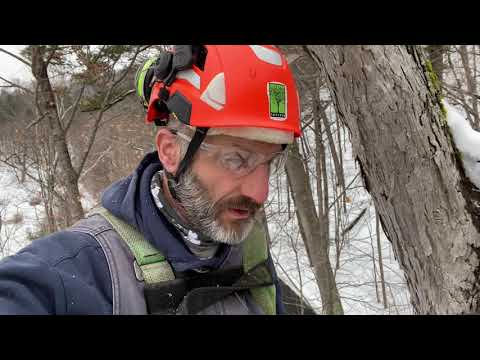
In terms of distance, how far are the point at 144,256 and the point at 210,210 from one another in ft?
1.33

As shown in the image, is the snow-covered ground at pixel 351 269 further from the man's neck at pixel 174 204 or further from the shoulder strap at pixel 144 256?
the shoulder strap at pixel 144 256

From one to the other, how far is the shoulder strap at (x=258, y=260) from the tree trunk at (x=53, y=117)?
422 centimetres

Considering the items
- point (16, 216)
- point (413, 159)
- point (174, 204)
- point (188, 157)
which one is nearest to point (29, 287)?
point (174, 204)

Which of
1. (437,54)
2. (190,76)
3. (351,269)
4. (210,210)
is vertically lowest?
(351,269)

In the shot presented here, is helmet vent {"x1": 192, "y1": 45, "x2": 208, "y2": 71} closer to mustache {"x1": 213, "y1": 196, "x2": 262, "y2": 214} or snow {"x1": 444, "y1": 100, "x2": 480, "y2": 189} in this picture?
mustache {"x1": 213, "y1": 196, "x2": 262, "y2": 214}

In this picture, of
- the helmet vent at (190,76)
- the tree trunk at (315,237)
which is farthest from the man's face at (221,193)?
the tree trunk at (315,237)

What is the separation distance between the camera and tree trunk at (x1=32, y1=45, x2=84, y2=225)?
5.03m

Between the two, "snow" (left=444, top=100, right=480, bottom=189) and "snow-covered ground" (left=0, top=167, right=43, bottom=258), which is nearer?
"snow" (left=444, top=100, right=480, bottom=189)

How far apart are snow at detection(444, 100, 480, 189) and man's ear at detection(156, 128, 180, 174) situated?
3.90 ft

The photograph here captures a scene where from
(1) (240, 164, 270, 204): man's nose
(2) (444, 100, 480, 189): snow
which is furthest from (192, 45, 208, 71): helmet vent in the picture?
(2) (444, 100, 480, 189): snow

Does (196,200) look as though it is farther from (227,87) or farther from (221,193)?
(227,87)

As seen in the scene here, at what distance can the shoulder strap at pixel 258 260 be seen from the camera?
184 cm

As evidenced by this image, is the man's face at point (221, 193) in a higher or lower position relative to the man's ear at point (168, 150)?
lower

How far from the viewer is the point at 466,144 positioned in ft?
4.91
